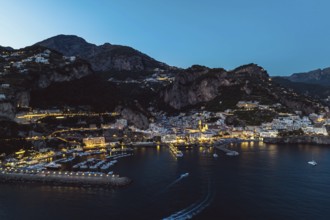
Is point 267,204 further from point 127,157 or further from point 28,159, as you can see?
point 28,159

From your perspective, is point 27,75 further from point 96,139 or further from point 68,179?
point 68,179

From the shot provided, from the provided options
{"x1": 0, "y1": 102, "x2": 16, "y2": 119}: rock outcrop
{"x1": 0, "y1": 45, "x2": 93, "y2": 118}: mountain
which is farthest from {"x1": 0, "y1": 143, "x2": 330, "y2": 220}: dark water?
{"x1": 0, "y1": 45, "x2": 93, "y2": 118}: mountain

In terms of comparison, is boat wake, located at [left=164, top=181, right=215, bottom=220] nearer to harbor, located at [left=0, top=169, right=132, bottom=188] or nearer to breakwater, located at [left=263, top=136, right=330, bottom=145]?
harbor, located at [left=0, top=169, right=132, bottom=188]

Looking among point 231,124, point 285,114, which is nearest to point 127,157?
point 231,124

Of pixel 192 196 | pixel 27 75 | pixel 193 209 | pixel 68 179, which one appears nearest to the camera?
pixel 193 209

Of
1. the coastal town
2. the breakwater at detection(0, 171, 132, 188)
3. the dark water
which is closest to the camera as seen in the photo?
the dark water

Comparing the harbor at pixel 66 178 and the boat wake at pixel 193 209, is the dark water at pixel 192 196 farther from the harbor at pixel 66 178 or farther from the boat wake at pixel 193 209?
the harbor at pixel 66 178

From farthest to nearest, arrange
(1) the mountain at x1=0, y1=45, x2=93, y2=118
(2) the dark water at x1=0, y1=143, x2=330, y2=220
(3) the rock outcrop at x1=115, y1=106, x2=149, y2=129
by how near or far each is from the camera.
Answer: (3) the rock outcrop at x1=115, y1=106, x2=149, y2=129 < (1) the mountain at x1=0, y1=45, x2=93, y2=118 < (2) the dark water at x1=0, y1=143, x2=330, y2=220

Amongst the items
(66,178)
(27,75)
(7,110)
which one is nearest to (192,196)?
(66,178)
